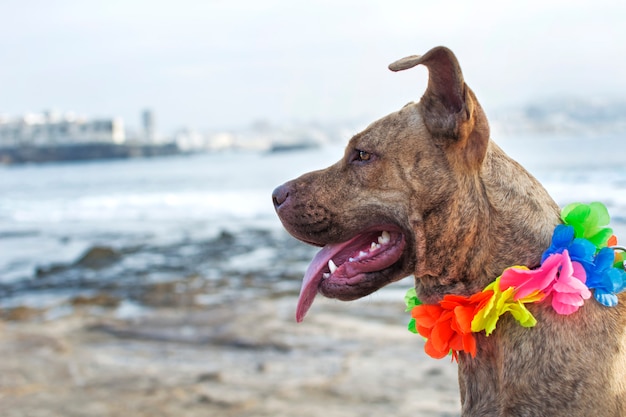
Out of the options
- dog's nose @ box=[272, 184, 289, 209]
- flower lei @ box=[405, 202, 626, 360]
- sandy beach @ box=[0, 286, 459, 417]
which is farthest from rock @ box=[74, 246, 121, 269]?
flower lei @ box=[405, 202, 626, 360]

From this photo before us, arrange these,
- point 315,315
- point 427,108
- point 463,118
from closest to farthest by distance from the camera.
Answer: point 463,118, point 427,108, point 315,315

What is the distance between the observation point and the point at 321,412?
4777mm

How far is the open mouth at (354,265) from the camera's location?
2.91 metres

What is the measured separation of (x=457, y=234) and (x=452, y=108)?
0.49 meters

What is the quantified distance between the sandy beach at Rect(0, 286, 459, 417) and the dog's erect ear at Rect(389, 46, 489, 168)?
2454 millimetres

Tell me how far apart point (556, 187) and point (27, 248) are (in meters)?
12.6

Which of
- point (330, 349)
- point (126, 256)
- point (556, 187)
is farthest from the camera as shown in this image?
point (556, 187)

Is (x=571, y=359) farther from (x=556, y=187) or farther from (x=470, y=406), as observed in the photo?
(x=556, y=187)

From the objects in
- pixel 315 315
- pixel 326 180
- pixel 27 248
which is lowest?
pixel 27 248

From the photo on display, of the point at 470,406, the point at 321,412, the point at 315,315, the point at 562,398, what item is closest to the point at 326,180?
the point at 470,406

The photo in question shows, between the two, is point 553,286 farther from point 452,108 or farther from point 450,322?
point 452,108

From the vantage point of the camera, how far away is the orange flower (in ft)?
8.83

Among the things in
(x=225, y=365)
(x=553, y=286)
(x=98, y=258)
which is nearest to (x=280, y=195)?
(x=553, y=286)

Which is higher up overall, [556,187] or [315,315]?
[315,315]
